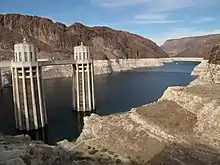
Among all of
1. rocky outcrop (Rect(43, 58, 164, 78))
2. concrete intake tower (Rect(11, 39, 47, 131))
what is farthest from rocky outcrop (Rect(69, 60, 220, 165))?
rocky outcrop (Rect(43, 58, 164, 78))

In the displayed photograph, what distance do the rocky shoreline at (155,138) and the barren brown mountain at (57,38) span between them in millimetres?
68586

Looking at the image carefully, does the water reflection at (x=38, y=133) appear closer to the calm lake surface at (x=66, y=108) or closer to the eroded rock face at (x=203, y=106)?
the calm lake surface at (x=66, y=108)

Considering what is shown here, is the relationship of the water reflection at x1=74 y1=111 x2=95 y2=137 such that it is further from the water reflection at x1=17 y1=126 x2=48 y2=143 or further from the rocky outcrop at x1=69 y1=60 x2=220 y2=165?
the water reflection at x1=17 y1=126 x2=48 y2=143

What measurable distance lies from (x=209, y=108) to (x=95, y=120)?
1168 cm

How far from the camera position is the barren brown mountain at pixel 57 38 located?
122 metres

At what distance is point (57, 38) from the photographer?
491ft

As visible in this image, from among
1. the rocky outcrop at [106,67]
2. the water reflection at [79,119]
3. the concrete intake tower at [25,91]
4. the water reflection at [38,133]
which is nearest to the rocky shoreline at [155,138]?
the water reflection at [79,119]

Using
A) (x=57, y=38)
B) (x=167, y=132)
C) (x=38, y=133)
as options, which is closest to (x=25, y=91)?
(x=38, y=133)

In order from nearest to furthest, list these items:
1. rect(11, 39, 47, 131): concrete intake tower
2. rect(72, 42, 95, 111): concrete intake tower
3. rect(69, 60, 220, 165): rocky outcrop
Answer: rect(69, 60, 220, 165): rocky outcrop
rect(11, 39, 47, 131): concrete intake tower
rect(72, 42, 95, 111): concrete intake tower

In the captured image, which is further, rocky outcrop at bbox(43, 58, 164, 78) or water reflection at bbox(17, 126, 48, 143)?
rocky outcrop at bbox(43, 58, 164, 78)

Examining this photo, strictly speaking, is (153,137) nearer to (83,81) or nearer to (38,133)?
(38,133)

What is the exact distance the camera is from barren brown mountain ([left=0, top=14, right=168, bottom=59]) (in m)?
122

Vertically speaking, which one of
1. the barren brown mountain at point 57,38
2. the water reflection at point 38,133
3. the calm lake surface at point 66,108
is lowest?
the water reflection at point 38,133

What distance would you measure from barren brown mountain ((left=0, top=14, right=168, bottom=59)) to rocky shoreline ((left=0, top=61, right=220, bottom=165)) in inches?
2700
